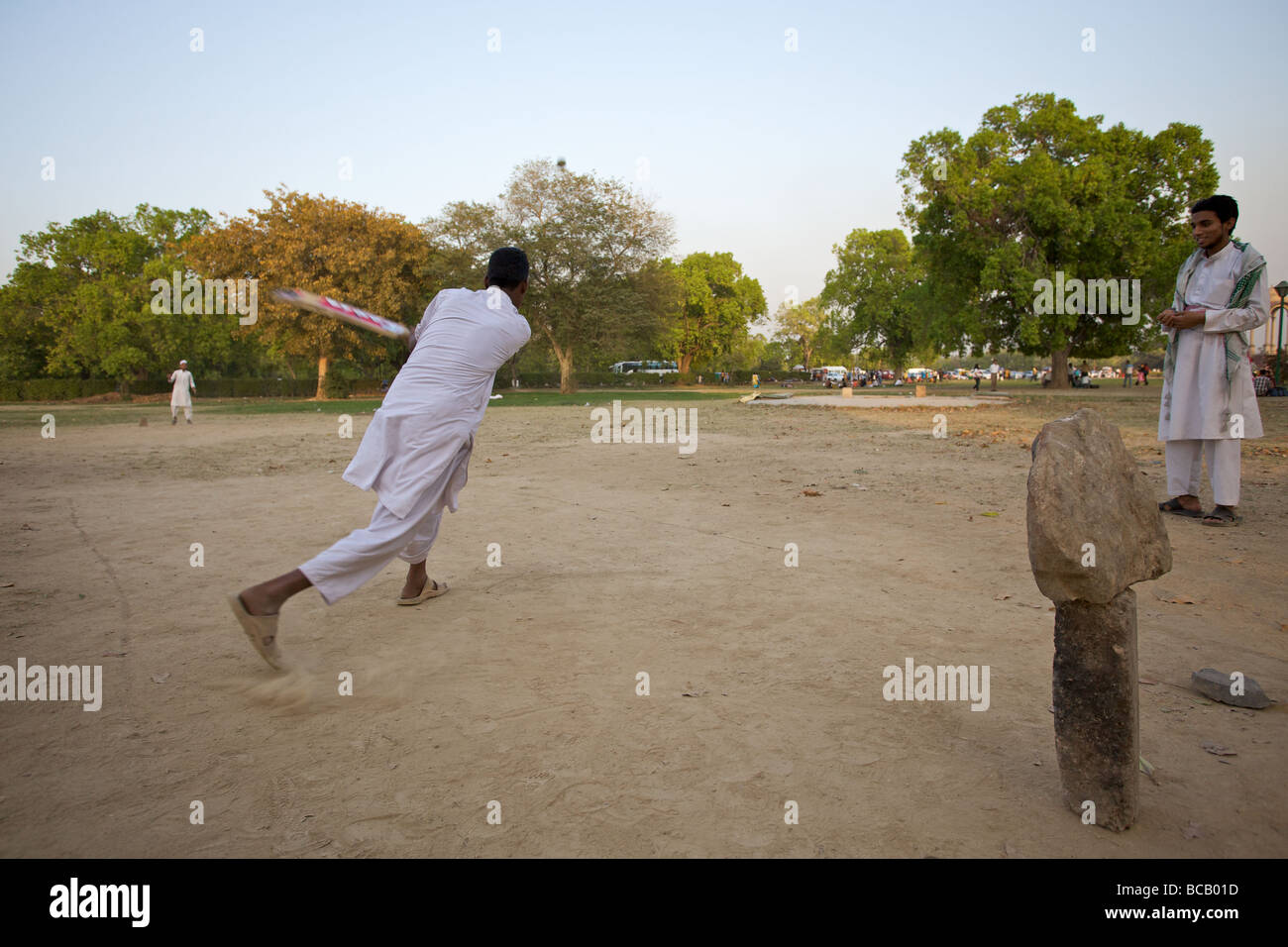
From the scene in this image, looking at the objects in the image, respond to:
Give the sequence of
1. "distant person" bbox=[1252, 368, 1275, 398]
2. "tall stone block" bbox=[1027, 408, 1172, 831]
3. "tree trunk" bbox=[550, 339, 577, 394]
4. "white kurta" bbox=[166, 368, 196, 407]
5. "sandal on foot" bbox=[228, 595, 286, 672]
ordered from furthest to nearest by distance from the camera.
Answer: "tree trunk" bbox=[550, 339, 577, 394]
"distant person" bbox=[1252, 368, 1275, 398]
"white kurta" bbox=[166, 368, 196, 407]
"sandal on foot" bbox=[228, 595, 286, 672]
"tall stone block" bbox=[1027, 408, 1172, 831]

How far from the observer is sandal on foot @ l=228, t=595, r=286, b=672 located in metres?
3.42

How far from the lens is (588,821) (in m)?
2.37

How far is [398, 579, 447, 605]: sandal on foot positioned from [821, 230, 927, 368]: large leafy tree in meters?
66.4

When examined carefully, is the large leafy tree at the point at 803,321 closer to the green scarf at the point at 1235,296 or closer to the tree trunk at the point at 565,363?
the tree trunk at the point at 565,363

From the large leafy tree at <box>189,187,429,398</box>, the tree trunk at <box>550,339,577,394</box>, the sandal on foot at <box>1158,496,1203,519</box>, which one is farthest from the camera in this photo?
the tree trunk at <box>550,339,577,394</box>

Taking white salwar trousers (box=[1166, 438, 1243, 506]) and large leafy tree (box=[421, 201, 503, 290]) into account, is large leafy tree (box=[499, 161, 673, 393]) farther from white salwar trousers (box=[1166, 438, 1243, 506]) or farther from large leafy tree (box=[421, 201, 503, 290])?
white salwar trousers (box=[1166, 438, 1243, 506])

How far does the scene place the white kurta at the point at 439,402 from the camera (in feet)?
13.0

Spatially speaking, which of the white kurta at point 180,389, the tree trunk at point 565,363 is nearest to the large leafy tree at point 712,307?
the tree trunk at point 565,363

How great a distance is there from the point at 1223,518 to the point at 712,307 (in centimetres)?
7143

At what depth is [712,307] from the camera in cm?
7588

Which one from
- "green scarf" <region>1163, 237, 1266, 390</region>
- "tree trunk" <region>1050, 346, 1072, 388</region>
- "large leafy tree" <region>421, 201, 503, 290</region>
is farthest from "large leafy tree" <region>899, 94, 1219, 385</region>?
"green scarf" <region>1163, 237, 1266, 390</region>

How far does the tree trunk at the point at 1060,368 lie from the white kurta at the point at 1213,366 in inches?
1456

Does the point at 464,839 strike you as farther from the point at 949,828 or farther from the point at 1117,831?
the point at 1117,831

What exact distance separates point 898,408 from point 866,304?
1814 inches
